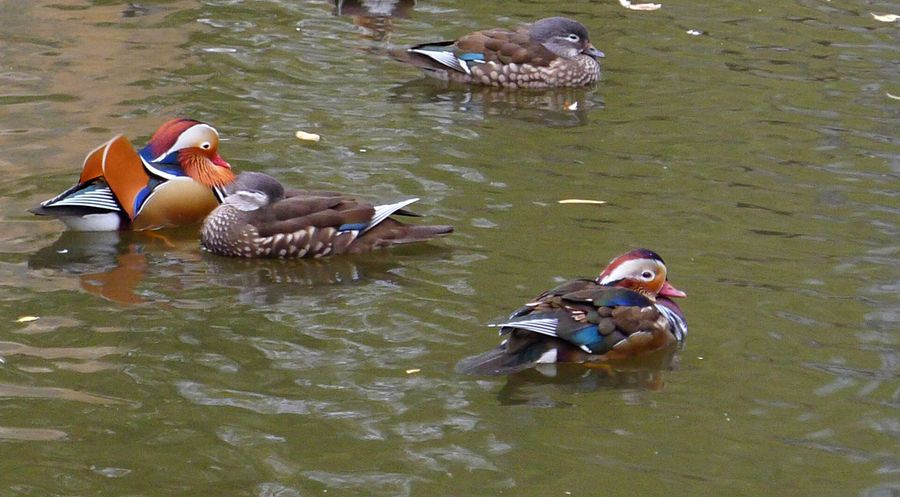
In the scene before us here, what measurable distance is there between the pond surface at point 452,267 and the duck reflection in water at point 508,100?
1.6 inches

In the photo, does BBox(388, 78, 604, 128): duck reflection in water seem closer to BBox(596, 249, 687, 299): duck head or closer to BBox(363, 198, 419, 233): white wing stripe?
BBox(363, 198, 419, 233): white wing stripe

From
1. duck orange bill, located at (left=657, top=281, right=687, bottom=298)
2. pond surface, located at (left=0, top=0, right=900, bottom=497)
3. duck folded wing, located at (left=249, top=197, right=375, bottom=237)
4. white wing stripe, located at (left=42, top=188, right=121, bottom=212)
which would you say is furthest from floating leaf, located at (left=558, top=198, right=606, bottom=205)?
white wing stripe, located at (left=42, top=188, right=121, bottom=212)

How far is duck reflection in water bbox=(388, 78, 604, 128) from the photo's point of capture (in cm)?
1164

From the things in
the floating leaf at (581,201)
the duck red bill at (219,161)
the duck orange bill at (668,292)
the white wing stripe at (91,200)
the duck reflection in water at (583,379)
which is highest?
the duck orange bill at (668,292)

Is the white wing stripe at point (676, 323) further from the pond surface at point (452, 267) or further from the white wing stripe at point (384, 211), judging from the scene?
the white wing stripe at point (384, 211)

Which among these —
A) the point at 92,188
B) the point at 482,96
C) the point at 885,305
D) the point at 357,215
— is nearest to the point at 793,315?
the point at 885,305

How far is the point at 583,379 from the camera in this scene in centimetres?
706

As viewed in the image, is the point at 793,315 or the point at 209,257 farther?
the point at 209,257

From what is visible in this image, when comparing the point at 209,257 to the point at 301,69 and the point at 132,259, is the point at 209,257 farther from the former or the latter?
the point at 301,69

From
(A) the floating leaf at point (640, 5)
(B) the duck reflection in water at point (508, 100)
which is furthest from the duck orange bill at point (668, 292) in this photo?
(A) the floating leaf at point (640, 5)

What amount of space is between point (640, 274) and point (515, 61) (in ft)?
16.9

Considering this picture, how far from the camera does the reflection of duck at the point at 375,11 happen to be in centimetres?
1385

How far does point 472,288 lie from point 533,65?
466cm

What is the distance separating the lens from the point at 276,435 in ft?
20.6
